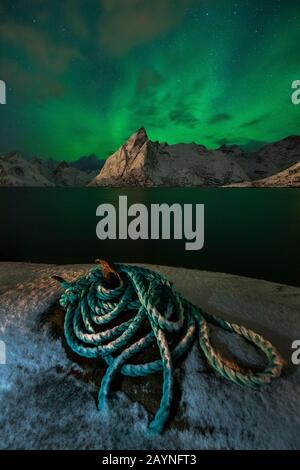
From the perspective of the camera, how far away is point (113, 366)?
1875mm

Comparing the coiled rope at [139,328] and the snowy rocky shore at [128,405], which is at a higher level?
the coiled rope at [139,328]

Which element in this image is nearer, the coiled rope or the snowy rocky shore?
the snowy rocky shore

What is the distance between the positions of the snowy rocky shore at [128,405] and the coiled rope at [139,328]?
0.26 feet

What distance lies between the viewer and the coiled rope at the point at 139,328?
5.88ft

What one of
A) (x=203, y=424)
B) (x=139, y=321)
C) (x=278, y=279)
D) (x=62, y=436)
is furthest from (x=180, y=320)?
(x=278, y=279)

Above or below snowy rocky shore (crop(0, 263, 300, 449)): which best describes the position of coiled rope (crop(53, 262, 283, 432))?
above

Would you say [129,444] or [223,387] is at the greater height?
[223,387]

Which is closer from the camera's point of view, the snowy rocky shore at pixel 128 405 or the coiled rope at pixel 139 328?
the snowy rocky shore at pixel 128 405

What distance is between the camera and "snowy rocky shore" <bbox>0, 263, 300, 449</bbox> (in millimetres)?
1606

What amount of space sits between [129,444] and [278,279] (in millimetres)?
6226

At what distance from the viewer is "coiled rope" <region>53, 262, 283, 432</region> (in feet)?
5.88

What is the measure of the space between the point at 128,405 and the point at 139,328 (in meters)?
0.48

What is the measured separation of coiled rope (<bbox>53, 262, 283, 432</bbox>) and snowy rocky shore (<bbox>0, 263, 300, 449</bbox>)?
0.26ft
